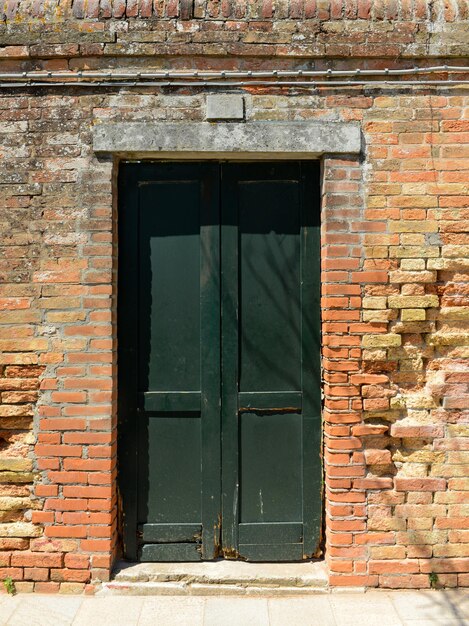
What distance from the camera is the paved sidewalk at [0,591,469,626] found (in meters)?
3.06

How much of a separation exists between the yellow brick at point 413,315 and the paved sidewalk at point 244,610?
5.73ft

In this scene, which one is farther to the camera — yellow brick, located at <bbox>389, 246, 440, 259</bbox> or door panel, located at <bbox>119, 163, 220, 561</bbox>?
door panel, located at <bbox>119, 163, 220, 561</bbox>

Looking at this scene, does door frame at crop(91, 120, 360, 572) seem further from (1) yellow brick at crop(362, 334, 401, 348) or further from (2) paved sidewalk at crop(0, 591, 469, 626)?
(2) paved sidewalk at crop(0, 591, 469, 626)

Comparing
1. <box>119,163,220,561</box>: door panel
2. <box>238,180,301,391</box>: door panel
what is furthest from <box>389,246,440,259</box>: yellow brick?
<box>119,163,220,561</box>: door panel

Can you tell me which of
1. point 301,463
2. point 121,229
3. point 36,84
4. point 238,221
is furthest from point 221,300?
point 36,84

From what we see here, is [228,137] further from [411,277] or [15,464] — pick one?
[15,464]

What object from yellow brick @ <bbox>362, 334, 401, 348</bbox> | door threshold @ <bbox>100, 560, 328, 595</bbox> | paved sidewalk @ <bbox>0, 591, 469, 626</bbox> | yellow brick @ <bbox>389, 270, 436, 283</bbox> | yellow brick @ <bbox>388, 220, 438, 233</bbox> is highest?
yellow brick @ <bbox>388, 220, 438, 233</bbox>

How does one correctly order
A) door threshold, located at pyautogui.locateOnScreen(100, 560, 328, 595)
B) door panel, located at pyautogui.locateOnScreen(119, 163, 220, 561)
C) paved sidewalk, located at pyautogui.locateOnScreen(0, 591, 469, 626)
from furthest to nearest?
door panel, located at pyautogui.locateOnScreen(119, 163, 220, 561) < door threshold, located at pyautogui.locateOnScreen(100, 560, 328, 595) < paved sidewalk, located at pyautogui.locateOnScreen(0, 591, 469, 626)

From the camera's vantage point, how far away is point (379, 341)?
134 inches

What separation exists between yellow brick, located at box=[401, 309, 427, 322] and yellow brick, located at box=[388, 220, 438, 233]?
0.52 meters

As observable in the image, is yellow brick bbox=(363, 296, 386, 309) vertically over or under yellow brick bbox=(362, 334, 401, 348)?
over

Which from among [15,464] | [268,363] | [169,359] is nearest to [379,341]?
[268,363]

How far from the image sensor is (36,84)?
136 inches

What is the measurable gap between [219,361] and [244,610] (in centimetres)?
154
